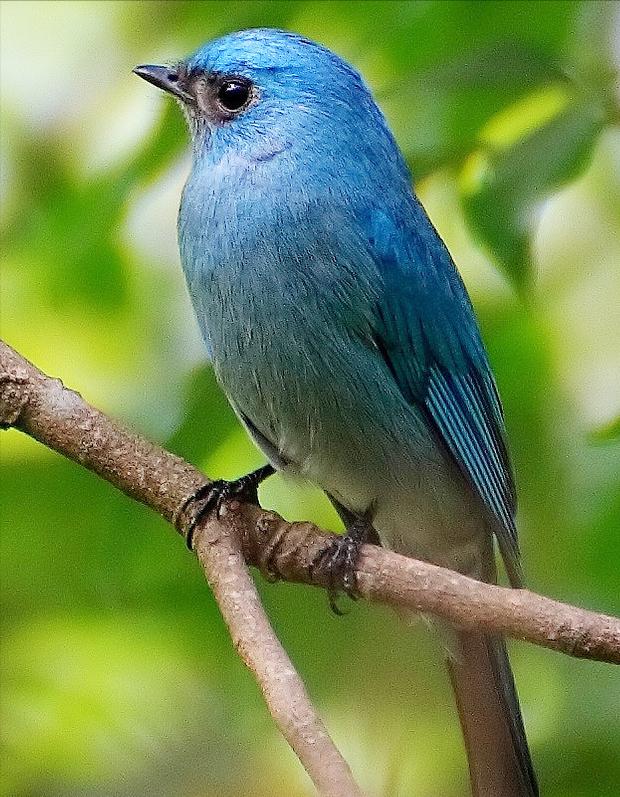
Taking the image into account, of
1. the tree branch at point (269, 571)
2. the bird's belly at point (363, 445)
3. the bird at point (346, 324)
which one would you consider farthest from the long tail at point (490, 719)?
the tree branch at point (269, 571)

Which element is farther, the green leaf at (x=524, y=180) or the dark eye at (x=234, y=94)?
the dark eye at (x=234, y=94)

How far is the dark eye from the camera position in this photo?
11.9 feet

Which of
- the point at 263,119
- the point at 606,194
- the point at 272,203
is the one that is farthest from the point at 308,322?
the point at 606,194

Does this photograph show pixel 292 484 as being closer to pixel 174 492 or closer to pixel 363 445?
pixel 363 445

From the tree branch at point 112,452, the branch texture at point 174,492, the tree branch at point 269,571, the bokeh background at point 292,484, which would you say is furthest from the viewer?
the bokeh background at point 292,484

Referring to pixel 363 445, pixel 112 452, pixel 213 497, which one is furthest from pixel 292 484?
pixel 112 452

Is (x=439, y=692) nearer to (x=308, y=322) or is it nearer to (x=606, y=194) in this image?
(x=308, y=322)

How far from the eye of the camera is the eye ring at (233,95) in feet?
11.9

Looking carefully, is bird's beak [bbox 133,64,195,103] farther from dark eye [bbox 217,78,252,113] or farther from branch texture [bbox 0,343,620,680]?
branch texture [bbox 0,343,620,680]

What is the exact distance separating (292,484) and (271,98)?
1091mm

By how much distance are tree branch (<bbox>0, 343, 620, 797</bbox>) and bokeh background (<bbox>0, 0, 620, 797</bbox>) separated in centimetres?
31

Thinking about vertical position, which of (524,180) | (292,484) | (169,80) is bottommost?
(292,484)

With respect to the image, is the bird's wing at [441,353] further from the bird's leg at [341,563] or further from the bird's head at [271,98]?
the bird's leg at [341,563]

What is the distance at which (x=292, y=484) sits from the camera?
374 centimetres
